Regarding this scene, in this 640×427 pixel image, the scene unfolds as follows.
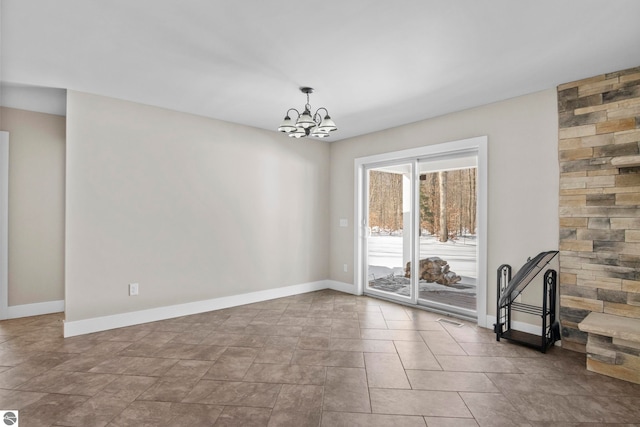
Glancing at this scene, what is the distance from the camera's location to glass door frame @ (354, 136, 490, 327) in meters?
3.69

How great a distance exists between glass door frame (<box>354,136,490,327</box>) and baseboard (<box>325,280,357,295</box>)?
98mm

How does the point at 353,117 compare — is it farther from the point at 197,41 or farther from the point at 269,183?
the point at 197,41

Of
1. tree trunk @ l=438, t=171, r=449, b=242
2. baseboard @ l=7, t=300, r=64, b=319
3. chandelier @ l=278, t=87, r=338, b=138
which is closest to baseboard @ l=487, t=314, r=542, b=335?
tree trunk @ l=438, t=171, r=449, b=242

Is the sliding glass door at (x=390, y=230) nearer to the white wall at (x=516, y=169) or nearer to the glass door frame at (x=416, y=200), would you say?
the glass door frame at (x=416, y=200)

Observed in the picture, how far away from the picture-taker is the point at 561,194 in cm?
312

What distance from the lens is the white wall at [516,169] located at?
322cm

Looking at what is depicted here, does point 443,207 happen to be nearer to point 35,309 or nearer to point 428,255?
point 428,255

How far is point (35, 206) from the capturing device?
13.5 feet

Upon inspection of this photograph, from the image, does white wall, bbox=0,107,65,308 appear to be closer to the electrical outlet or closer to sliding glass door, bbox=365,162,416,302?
the electrical outlet

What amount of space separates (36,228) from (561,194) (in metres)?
5.94

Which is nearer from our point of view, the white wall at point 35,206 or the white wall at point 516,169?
the white wall at point 516,169

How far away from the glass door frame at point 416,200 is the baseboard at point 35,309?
4.06 meters

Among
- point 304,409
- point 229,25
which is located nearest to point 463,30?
point 229,25

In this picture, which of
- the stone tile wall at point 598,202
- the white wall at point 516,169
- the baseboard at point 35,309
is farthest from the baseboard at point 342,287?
the baseboard at point 35,309
